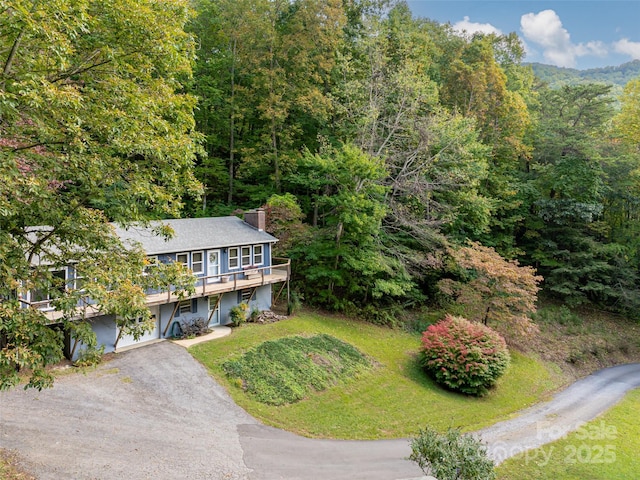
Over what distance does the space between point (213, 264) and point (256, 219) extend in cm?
402

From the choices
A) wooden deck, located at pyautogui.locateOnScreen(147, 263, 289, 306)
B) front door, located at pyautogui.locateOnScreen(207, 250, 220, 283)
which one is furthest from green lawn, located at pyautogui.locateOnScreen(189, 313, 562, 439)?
front door, located at pyautogui.locateOnScreen(207, 250, 220, 283)

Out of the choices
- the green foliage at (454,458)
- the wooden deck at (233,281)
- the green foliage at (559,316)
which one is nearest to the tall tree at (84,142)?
the green foliage at (454,458)

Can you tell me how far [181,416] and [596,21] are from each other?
148 ft

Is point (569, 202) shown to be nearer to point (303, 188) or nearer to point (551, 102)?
point (551, 102)

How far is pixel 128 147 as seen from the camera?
7.46 m

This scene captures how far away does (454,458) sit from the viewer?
7.89 meters

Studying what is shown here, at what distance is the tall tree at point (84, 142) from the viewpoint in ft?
22.0

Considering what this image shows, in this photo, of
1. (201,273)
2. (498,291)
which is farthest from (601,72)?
(201,273)

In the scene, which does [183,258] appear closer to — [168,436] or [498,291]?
[168,436]

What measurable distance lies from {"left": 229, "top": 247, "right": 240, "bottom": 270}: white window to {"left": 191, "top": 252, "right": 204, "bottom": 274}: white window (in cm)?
173

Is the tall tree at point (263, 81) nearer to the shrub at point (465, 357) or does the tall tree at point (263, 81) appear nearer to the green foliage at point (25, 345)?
the shrub at point (465, 357)

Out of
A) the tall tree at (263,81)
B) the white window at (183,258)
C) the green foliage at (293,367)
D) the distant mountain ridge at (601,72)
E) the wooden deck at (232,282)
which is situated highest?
the distant mountain ridge at (601,72)

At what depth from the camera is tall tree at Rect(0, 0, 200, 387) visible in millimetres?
6715

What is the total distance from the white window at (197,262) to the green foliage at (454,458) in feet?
45.3
